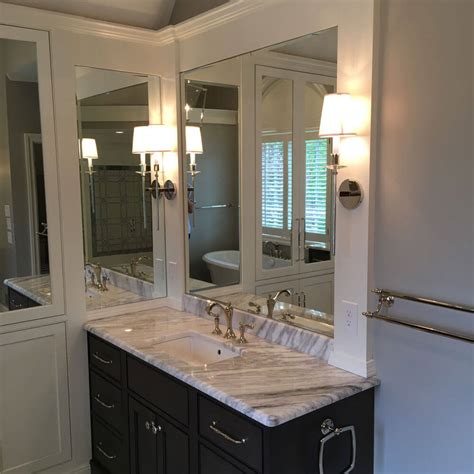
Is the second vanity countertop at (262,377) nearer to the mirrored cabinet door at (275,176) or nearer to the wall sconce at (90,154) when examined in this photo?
the mirrored cabinet door at (275,176)

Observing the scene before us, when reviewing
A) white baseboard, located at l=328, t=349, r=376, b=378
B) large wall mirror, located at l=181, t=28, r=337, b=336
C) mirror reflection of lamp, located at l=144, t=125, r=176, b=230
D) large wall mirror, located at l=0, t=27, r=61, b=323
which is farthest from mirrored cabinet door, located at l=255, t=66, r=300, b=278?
large wall mirror, located at l=0, t=27, r=61, b=323

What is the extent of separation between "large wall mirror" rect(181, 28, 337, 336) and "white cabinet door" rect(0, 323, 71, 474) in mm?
849

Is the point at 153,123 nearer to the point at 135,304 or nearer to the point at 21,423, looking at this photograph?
the point at 135,304

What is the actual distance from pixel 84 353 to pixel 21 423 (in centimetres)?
46

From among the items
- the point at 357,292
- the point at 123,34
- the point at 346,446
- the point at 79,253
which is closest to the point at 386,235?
the point at 357,292

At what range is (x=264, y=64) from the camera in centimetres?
244

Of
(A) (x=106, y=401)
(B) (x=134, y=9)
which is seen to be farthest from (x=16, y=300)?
(B) (x=134, y=9)

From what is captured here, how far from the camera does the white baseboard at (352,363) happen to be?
1.99 m

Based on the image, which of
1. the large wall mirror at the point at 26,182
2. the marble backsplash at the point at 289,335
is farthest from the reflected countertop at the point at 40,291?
the marble backsplash at the point at 289,335

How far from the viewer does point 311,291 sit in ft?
7.55

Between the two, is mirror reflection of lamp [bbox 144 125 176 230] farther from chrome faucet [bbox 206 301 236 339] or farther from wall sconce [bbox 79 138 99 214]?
chrome faucet [bbox 206 301 236 339]

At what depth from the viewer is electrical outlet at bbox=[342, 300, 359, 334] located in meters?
2.02

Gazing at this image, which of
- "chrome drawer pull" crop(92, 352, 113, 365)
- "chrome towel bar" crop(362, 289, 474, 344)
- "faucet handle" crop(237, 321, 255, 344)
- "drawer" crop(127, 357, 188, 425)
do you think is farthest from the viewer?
"chrome drawer pull" crop(92, 352, 113, 365)

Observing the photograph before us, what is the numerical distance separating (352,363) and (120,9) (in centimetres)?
223
